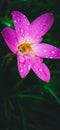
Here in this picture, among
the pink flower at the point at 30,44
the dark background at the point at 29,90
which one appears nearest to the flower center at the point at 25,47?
the pink flower at the point at 30,44

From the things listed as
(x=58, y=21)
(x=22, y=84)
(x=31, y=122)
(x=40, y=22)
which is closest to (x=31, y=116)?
(x=31, y=122)

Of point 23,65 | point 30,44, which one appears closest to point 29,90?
point 30,44

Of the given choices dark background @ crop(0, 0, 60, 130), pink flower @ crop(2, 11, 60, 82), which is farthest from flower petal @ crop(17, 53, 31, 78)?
dark background @ crop(0, 0, 60, 130)

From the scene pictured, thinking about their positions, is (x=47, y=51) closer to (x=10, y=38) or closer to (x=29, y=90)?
(x=10, y=38)

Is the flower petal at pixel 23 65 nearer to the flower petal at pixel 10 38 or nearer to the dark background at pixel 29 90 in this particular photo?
the flower petal at pixel 10 38

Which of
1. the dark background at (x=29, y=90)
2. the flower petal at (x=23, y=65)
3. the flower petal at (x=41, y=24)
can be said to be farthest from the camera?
the dark background at (x=29, y=90)

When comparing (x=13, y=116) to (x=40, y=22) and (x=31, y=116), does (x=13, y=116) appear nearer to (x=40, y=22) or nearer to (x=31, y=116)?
(x=31, y=116)
